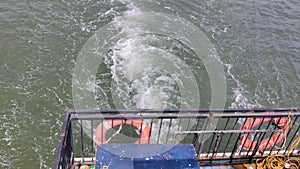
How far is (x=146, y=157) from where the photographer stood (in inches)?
219

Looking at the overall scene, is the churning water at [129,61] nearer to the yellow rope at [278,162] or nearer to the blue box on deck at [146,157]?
the blue box on deck at [146,157]

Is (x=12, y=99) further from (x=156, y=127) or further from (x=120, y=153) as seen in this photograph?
(x=120, y=153)

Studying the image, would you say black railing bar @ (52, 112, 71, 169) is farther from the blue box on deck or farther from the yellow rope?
the yellow rope

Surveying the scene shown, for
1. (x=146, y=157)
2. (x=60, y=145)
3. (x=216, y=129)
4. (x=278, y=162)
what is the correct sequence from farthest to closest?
1. (x=216, y=129)
2. (x=278, y=162)
3. (x=146, y=157)
4. (x=60, y=145)

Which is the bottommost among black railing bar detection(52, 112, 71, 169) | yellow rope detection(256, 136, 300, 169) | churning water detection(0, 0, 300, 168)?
churning water detection(0, 0, 300, 168)

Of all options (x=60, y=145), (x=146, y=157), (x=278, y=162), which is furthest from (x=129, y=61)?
(x=60, y=145)

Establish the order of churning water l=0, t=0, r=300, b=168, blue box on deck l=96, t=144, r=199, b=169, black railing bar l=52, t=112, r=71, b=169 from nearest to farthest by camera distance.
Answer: black railing bar l=52, t=112, r=71, b=169 → blue box on deck l=96, t=144, r=199, b=169 → churning water l=0, t=0, r=300, b=168

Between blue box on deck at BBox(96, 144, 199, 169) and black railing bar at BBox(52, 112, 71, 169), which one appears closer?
black railing bar at BBox(52, 112, 71, 169)

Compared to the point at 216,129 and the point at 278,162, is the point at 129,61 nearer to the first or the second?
the point at 216,129

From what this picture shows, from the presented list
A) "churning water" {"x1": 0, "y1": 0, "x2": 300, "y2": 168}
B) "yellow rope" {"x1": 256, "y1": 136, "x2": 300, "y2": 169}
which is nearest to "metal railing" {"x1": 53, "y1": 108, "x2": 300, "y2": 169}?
"yellow rope" {"x1": 256, "y1": 136, "x2": 300, "y2": 169}

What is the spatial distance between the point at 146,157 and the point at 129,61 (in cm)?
1101

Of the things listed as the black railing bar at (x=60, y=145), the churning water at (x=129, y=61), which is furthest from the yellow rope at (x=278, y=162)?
the churning water at (x=129, y=61)

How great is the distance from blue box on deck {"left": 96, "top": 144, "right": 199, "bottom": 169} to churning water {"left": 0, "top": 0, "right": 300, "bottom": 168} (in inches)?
280

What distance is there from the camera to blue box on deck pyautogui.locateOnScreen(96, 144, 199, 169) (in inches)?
213
